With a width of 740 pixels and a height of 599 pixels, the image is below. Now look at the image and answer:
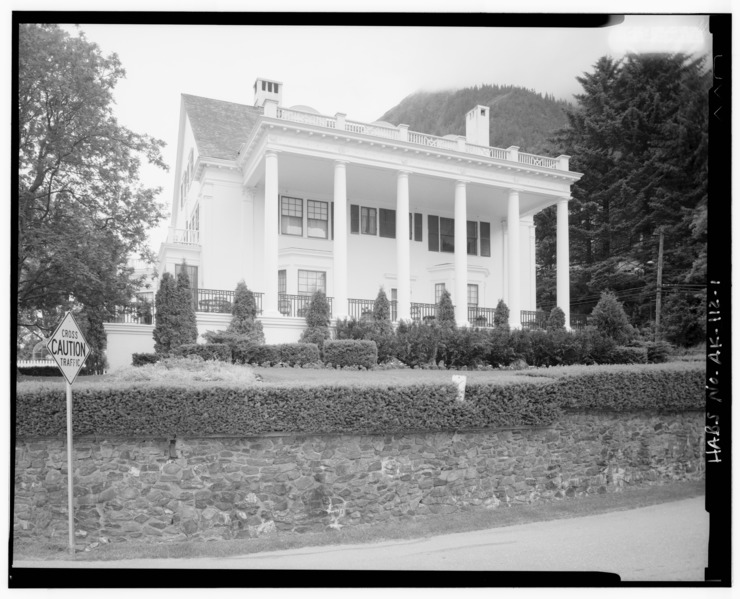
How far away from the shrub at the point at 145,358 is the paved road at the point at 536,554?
118 inches

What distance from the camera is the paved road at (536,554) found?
216 inches

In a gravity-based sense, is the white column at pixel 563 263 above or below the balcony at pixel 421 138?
below

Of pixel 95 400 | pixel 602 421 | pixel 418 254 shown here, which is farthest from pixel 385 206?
pixel 95 400

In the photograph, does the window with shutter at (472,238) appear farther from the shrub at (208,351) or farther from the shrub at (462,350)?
the shrub at (208,351)

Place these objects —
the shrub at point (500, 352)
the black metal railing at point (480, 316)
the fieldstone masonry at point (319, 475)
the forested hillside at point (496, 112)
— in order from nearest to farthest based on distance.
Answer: the fieldstone masonry at point (319, 475), the forested hillside at point (496, 112), the shrub at point (500, 352), the black metal railing at point (480, 316)

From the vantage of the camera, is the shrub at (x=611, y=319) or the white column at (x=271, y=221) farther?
the white column at (x=271, y=221)

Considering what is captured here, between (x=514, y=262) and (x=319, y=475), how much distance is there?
9925 mm

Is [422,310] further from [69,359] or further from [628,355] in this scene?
[69,359]

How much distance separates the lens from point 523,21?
5770 millimetres

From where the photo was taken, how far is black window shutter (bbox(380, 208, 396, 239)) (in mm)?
15781

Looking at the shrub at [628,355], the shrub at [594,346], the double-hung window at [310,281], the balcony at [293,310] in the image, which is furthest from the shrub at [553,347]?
the double-hung window at [310,281]

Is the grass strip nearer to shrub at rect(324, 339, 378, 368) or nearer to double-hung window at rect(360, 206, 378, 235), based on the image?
shrub at rect(324, 339, 378, 368)

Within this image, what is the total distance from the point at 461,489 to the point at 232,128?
9411 millimetres

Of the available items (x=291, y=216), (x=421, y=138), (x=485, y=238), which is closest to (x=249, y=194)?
(x=291, y=216)
